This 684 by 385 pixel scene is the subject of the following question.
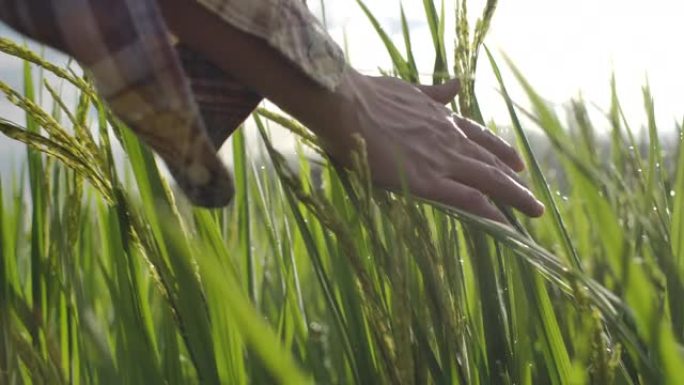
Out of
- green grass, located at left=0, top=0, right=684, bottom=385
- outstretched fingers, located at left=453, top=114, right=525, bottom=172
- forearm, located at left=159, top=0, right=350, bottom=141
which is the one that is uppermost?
forearm, located at left=159, top=0, right=350, bottom=141

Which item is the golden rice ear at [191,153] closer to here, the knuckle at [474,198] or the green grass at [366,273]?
the green grass at [366,273]

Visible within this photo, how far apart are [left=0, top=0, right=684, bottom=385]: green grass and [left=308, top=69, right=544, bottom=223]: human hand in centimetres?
2

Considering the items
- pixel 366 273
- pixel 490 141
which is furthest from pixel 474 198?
pixel 366 273

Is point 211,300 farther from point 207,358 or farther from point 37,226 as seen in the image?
point 37,226

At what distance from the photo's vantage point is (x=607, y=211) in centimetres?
50

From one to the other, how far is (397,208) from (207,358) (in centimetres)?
29

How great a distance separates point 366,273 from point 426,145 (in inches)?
13.3

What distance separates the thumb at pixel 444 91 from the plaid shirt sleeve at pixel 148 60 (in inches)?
11.0

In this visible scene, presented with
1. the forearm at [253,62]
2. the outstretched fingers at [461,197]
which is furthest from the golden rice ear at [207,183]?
the outstretched fingers at [461,197]

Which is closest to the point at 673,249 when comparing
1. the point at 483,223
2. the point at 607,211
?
the point at 483,223

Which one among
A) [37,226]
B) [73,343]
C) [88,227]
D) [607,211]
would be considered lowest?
[607,211]

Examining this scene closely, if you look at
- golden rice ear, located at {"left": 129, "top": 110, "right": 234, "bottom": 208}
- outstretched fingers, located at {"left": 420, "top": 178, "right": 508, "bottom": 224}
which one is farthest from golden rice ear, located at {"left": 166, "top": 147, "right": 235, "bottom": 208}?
outstretched fingers, located at {"left": 420, "top": 178, "right": 508, "bottom": 224}

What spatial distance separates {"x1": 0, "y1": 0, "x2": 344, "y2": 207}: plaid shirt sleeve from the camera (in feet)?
2.29

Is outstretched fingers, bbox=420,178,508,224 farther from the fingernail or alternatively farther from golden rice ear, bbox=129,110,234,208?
golden rice ear, bbox=129,110,234,208
